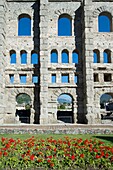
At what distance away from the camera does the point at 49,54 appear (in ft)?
63.6

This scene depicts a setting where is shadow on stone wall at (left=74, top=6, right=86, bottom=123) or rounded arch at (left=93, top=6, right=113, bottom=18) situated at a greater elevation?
rounded arch at (left=93, top=6, right=113, bottom=18)

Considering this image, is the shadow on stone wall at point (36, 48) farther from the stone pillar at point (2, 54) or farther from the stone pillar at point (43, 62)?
the stone pillar at point (2, 54)

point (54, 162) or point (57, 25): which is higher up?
point (57, 25)

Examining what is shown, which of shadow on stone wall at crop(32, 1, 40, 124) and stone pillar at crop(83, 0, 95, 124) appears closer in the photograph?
stone pillar at crop(83, 0, 95, 124)

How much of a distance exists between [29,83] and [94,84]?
6354 mm

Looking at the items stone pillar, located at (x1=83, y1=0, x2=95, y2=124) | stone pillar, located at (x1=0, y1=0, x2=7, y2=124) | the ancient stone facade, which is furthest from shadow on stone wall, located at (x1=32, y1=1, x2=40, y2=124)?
stone pillar, located at (x1=83, y1=0, x2=95, y2=124)

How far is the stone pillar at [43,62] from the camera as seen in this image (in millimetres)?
17891

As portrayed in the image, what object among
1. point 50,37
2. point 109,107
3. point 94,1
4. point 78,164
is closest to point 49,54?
point 50,37

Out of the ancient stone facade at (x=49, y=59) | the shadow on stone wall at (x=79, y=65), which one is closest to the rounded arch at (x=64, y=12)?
the ancient stone facade at (x=49, y=59)

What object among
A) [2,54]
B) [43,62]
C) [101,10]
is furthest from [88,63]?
[2,54]

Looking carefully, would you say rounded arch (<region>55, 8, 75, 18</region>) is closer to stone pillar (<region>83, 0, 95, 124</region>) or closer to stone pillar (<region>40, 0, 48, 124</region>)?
stone pillar (<region>40, 0, 48, 124</region>)

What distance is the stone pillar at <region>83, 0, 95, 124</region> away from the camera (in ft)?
58.4

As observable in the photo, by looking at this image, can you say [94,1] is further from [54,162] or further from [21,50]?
[54,162]

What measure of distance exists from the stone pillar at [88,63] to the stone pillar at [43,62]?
12.1 ft
